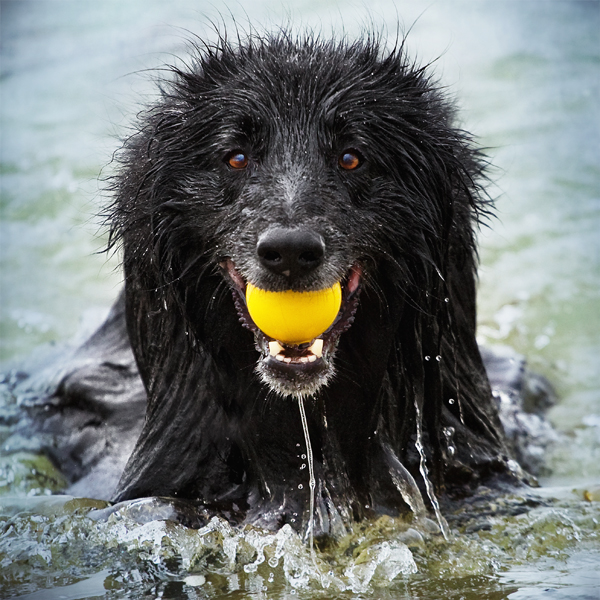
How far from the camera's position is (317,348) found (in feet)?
11.3

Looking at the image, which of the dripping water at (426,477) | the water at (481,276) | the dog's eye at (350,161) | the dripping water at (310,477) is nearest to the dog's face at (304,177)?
the dog's eye at (350,161)

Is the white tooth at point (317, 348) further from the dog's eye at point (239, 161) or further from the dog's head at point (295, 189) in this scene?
the dog's eye at point (239, 161)

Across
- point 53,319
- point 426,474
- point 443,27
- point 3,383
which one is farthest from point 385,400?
point 443,27

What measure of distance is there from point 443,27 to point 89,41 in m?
3.90

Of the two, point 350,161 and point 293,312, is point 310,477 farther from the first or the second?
point 350,161

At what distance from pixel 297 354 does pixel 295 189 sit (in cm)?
55

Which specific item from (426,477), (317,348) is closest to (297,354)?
(317,348)

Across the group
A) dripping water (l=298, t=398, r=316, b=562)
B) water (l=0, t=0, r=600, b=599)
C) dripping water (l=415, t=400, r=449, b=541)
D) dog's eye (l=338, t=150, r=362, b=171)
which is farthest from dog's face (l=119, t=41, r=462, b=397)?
dripping water (l=415, t=400, r=449, b=541)

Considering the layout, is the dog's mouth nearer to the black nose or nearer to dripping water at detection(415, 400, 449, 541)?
the black nose

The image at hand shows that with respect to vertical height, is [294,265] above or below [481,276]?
below

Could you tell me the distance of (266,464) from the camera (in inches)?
151

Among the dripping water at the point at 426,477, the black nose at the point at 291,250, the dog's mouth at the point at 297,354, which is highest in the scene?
the black nose at the point at 291,250

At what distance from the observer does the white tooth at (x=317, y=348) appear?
344 cm

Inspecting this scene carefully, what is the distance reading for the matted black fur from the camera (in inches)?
137
